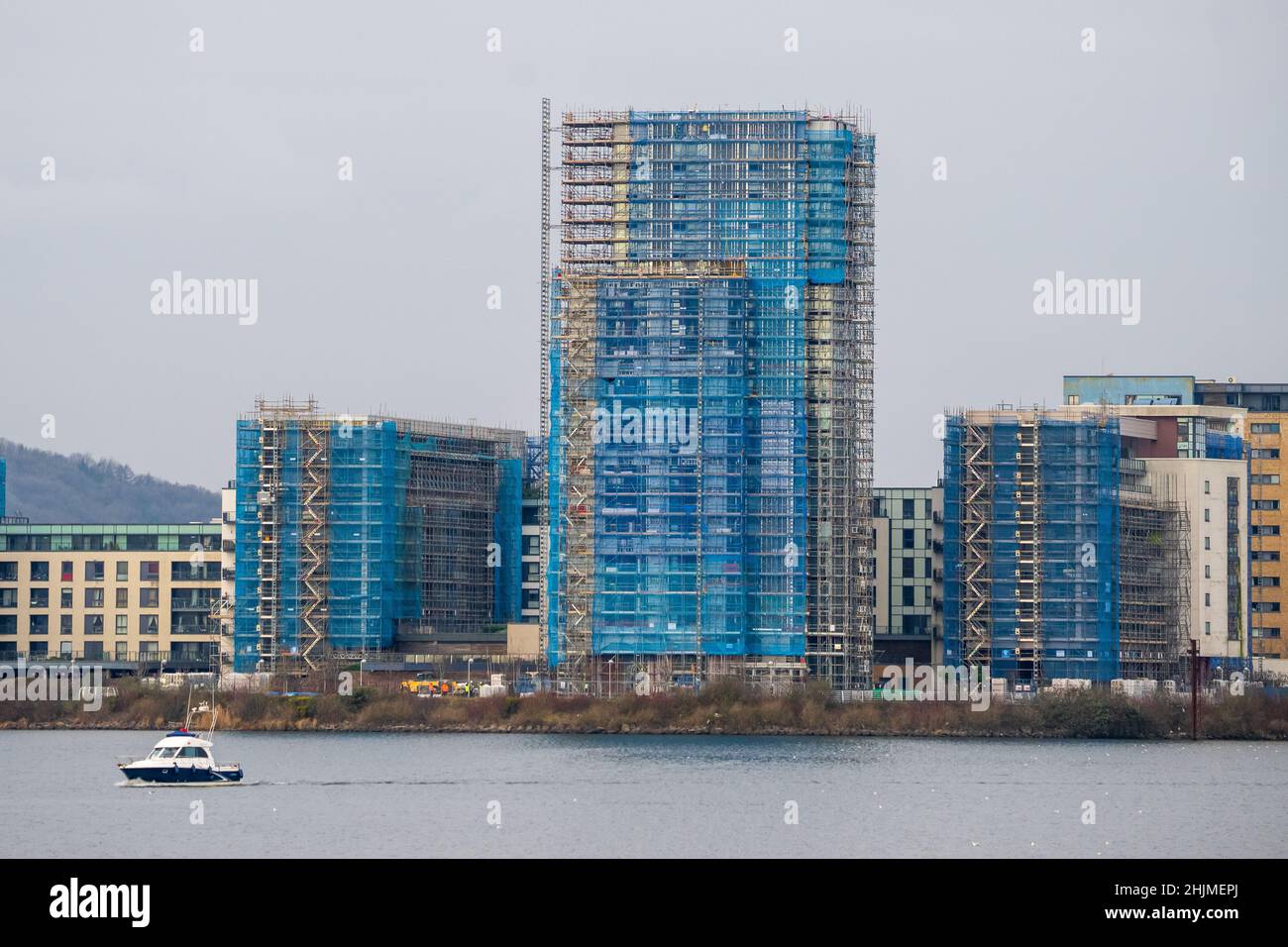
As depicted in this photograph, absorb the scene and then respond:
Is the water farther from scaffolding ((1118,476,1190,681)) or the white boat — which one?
scaffolding ((1118,476,1190,681))

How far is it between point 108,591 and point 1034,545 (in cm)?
6350

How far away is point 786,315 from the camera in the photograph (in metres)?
148

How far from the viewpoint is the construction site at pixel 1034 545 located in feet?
480

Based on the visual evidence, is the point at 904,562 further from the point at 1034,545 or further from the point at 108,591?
the point at 108,591

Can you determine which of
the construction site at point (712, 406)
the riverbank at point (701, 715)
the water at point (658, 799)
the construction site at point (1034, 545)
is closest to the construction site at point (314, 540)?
the construction site at point (712, 406)

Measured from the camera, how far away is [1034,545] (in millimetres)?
146750

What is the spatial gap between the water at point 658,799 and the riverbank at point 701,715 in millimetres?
5681

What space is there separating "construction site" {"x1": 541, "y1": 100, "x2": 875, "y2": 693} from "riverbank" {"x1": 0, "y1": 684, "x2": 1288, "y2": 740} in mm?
8086

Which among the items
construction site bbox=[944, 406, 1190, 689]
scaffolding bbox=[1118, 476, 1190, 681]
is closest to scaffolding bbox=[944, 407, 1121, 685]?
construction site bbox=[944, 406, 1190, 689]

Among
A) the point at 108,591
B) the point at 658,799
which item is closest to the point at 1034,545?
the point at 658,799

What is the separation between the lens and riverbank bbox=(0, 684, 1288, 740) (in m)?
129

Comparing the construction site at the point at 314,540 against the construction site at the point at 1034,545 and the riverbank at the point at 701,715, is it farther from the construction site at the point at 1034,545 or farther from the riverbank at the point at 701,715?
the construction site at the point at 1034,545
